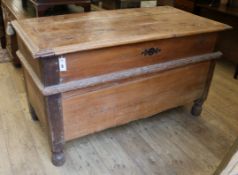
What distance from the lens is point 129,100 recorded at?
1538 millimetres

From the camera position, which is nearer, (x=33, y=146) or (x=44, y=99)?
(x=44, y=99)

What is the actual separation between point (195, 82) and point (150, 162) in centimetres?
64

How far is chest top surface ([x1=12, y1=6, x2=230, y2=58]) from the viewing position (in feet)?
3.95

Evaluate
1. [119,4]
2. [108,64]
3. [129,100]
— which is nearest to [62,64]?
[108,64]

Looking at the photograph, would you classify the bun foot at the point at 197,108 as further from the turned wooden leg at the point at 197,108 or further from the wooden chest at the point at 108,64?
the wooden chest at the point at 108,64

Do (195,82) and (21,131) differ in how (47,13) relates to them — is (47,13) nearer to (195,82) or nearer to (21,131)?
(21,131)

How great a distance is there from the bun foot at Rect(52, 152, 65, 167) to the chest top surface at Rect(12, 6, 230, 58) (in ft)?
2.10

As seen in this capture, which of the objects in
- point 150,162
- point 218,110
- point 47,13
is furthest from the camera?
point 218,110

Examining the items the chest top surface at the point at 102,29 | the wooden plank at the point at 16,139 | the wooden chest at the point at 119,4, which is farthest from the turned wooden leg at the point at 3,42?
the chest top surface at the point at 102,29

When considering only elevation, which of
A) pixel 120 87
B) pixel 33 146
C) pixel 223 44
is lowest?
pixel 33 146

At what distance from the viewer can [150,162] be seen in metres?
1.56

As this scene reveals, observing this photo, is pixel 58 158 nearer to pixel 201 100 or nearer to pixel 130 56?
pixel 130 56

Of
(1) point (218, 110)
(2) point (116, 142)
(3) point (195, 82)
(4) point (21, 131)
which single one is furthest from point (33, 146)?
(1) point (218, 110)

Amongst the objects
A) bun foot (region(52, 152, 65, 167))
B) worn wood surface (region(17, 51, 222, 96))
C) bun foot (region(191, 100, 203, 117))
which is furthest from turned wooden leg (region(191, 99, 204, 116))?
bun foot (region(52, 152, 65, 167))
